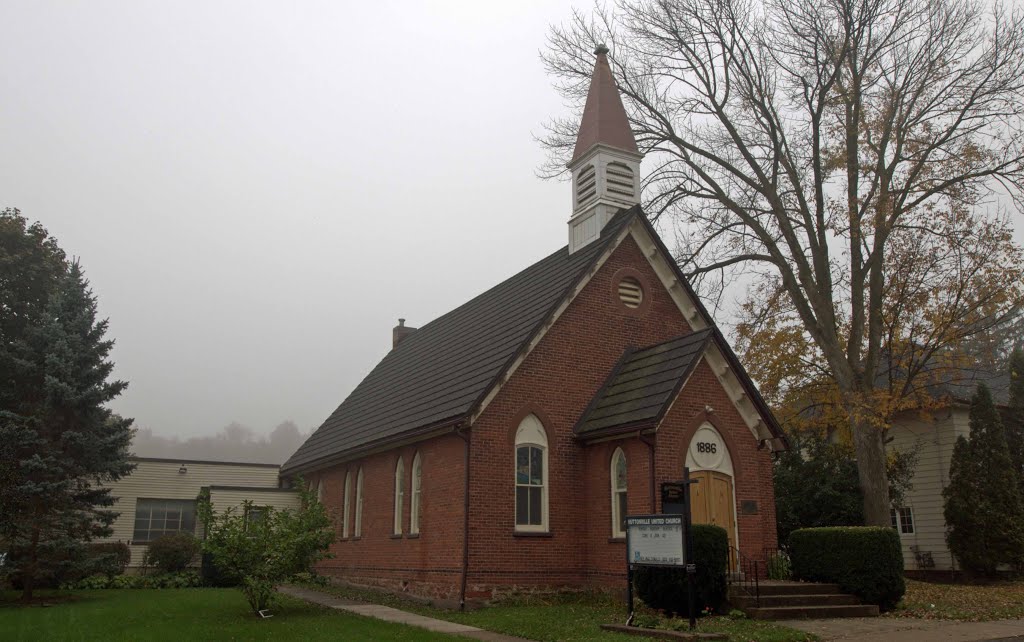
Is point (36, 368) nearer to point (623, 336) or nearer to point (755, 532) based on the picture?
point (623, 336)

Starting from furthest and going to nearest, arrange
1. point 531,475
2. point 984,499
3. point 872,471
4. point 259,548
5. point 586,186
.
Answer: point 984,499 < point 586,186 < point 872,471 < point 531,475 < point 259,548

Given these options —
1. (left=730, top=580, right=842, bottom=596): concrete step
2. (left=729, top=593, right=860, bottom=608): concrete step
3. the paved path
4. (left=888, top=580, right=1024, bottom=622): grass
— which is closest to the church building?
(left=730, top=580, right=842, bottom=596): concrete step

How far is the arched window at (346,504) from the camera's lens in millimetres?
24672

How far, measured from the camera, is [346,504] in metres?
25.0

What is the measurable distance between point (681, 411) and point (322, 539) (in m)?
7.84

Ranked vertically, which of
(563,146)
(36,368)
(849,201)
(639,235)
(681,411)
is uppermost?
(563,146)

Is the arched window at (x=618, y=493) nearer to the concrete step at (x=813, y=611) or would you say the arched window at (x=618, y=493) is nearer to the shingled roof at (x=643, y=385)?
the shingled roof at (x=643, y=385)

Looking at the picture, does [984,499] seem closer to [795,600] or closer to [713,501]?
[713,501]

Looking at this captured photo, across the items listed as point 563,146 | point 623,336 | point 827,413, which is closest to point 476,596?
point 623,336

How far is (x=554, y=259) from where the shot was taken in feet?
77.5

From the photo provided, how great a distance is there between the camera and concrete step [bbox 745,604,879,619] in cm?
1400

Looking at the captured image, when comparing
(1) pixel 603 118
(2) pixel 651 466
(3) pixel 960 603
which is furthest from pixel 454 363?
(3) pixel 960 603

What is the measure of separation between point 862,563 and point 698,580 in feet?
12.5

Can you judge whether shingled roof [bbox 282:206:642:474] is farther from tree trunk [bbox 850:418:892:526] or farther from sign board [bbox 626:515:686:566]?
tree trunk [bbox 850:418:892:526]
